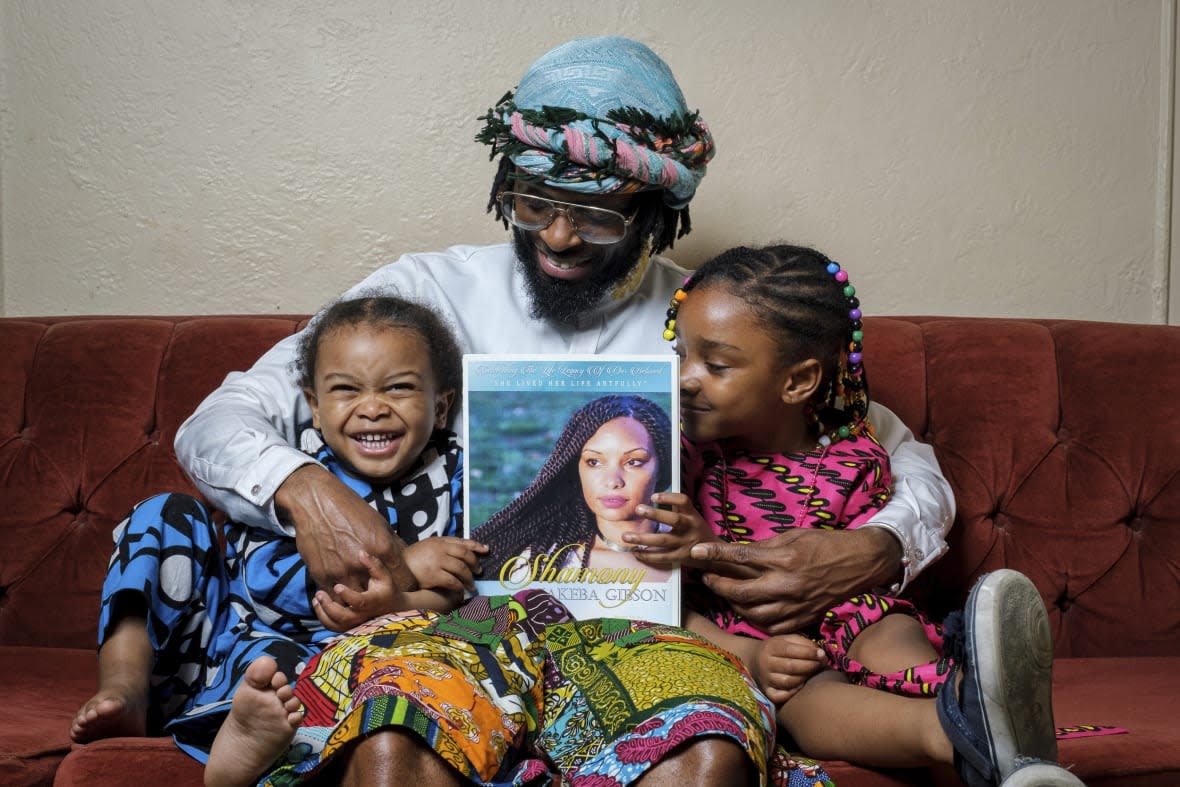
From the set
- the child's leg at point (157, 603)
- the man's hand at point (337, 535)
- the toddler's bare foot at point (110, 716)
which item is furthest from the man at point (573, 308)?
the toddler's bare foot at point (110, 716)

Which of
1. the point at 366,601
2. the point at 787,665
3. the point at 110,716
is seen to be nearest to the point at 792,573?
the point at 787,665

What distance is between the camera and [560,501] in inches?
74.4

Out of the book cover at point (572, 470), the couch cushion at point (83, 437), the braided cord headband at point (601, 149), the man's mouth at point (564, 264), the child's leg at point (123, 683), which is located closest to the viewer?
the child's leg at point (123, 683)

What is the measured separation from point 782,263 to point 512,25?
1.11 meters

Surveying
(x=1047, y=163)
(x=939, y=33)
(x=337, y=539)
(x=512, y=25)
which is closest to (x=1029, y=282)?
(x=1047, y=163)

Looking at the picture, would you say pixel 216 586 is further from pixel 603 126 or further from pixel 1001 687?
pixel 1001 687

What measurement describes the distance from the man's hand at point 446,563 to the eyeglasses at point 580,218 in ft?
2.17

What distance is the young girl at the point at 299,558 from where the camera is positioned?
176 centimetres

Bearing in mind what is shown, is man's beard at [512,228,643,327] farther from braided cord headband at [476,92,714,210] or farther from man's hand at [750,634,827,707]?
man's hand at [750,634,827,707]

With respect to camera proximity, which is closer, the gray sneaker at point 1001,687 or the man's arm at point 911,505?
the gray sneaker at point 1001,687

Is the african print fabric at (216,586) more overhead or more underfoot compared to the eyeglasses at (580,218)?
more underfoot

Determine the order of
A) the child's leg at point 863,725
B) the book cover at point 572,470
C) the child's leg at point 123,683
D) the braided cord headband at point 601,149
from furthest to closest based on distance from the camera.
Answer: the braided cord headband at point 601,149
the book cover at point 572,470
the child's leg at point 123,683
the child's leg at point 863,725

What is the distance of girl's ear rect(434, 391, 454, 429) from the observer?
2084 millimetres

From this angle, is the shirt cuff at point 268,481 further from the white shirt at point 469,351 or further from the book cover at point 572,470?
the book cover at point 572,470
